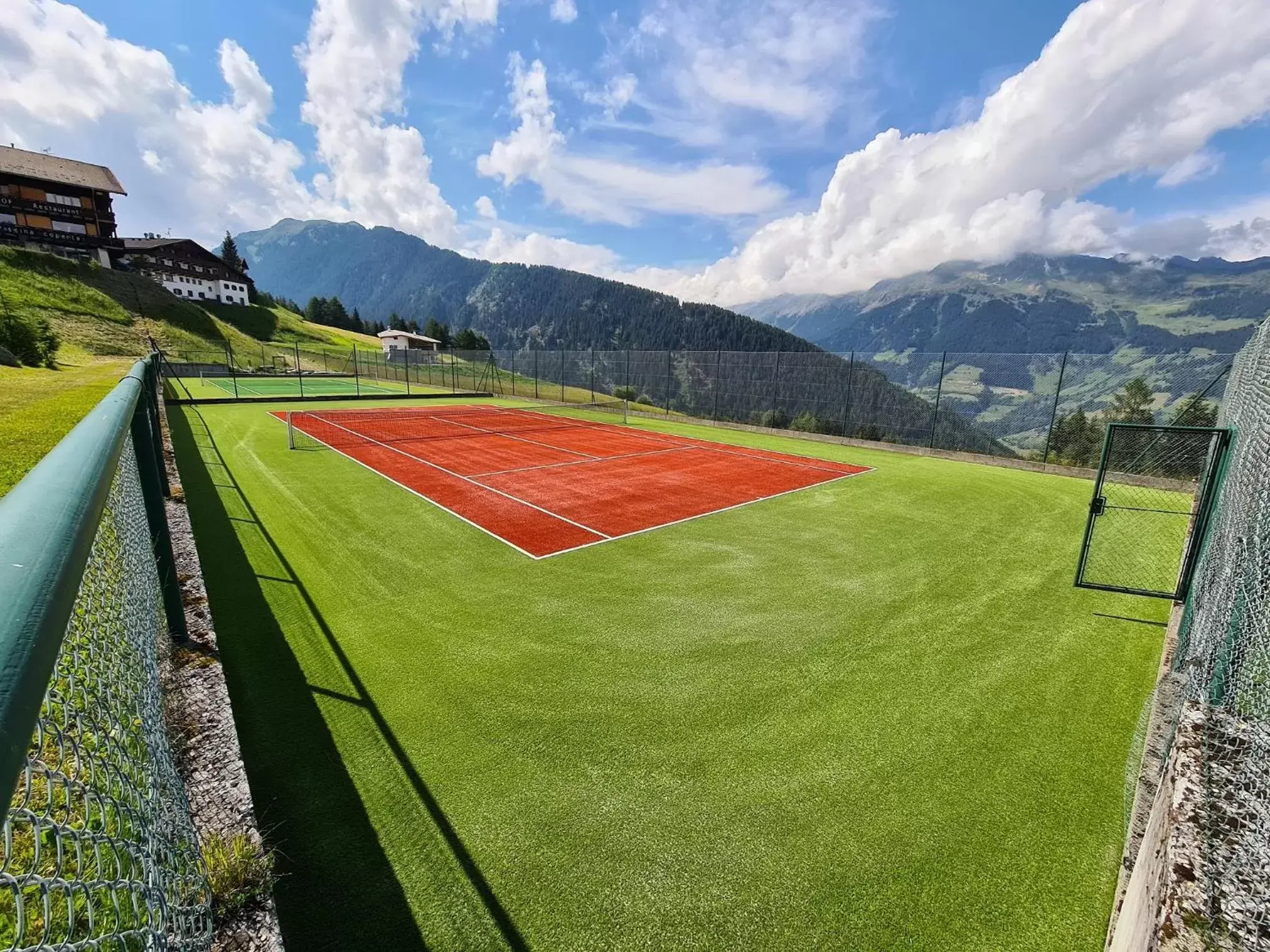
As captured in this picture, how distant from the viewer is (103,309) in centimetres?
4519

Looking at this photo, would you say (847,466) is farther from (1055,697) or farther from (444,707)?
(444,707)

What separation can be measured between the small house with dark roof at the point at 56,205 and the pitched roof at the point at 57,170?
0.17ft

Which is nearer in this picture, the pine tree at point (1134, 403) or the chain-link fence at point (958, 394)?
the pine tree at point (1134, 403)

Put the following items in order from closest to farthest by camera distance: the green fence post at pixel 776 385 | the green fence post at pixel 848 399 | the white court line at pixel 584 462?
the white court line at pixel 584 462
the green fence post at pixel 848 399
the green fence post at pixel 776 385

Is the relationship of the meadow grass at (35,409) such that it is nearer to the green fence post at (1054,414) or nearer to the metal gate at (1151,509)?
the metal gate at (1151,509)

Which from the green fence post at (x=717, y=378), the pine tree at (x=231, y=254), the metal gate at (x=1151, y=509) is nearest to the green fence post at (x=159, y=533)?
the metal gate at (x=1151, y=509)

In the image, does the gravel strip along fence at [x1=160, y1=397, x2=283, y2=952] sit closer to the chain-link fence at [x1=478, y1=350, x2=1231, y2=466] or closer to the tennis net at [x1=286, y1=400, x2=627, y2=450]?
the tennis net at [x1=286, y1=400, x2=627, y2=450]

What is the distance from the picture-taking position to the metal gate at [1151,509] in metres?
5.50

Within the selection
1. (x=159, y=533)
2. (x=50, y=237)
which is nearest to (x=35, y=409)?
(x=159, y=533)

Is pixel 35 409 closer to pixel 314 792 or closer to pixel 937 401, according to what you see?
pixel 314 792

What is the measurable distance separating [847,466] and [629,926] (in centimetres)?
1256

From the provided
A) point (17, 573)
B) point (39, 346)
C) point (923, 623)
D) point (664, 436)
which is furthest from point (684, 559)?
point (39, 346)

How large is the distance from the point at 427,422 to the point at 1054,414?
18613mm

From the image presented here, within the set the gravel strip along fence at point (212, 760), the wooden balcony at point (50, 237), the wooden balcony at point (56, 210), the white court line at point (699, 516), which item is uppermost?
the wooden balcony at point (56, 210)
